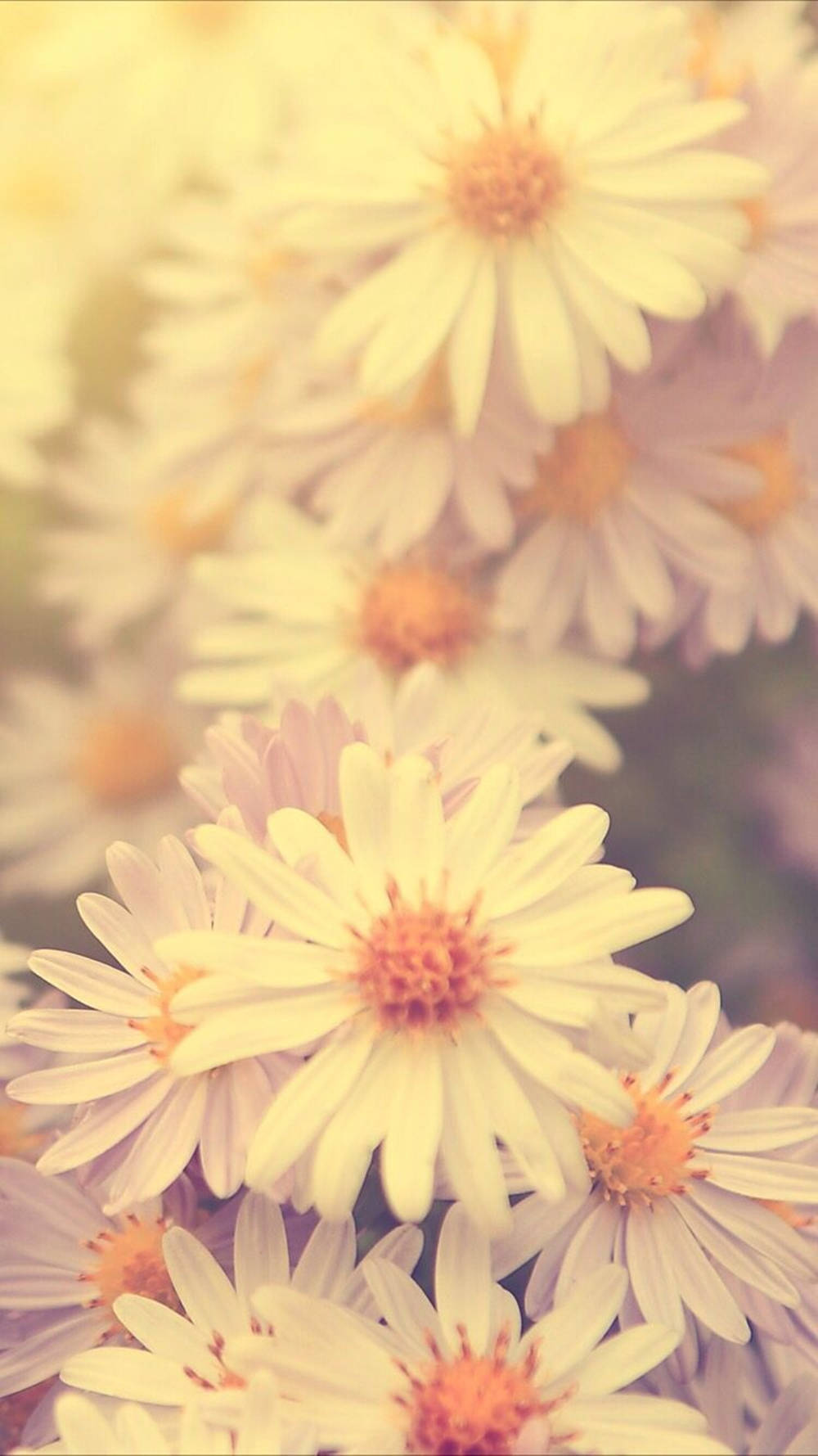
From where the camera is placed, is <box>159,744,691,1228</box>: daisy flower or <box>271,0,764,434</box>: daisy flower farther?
<box>271,0,764,434</box>: daisy flower

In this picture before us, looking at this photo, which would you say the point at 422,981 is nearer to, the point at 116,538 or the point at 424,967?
the point at 424,967

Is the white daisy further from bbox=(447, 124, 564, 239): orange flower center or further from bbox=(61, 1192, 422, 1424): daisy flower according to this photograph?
bbox=(61, 1192, 422, 1424): daisy flower

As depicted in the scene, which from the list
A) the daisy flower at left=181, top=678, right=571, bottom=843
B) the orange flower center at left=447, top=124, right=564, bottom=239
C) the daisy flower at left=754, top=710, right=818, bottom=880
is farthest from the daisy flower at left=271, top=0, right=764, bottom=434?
the daisy flower at left=754, top=710, right=818, bottom=880

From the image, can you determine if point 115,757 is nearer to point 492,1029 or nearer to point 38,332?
point 38,332

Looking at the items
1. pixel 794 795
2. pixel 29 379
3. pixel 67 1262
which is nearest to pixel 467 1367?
pixel 67 1262

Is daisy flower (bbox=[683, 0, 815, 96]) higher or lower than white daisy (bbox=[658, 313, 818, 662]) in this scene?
higher

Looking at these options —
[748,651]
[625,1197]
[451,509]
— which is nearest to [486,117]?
[451,509]
